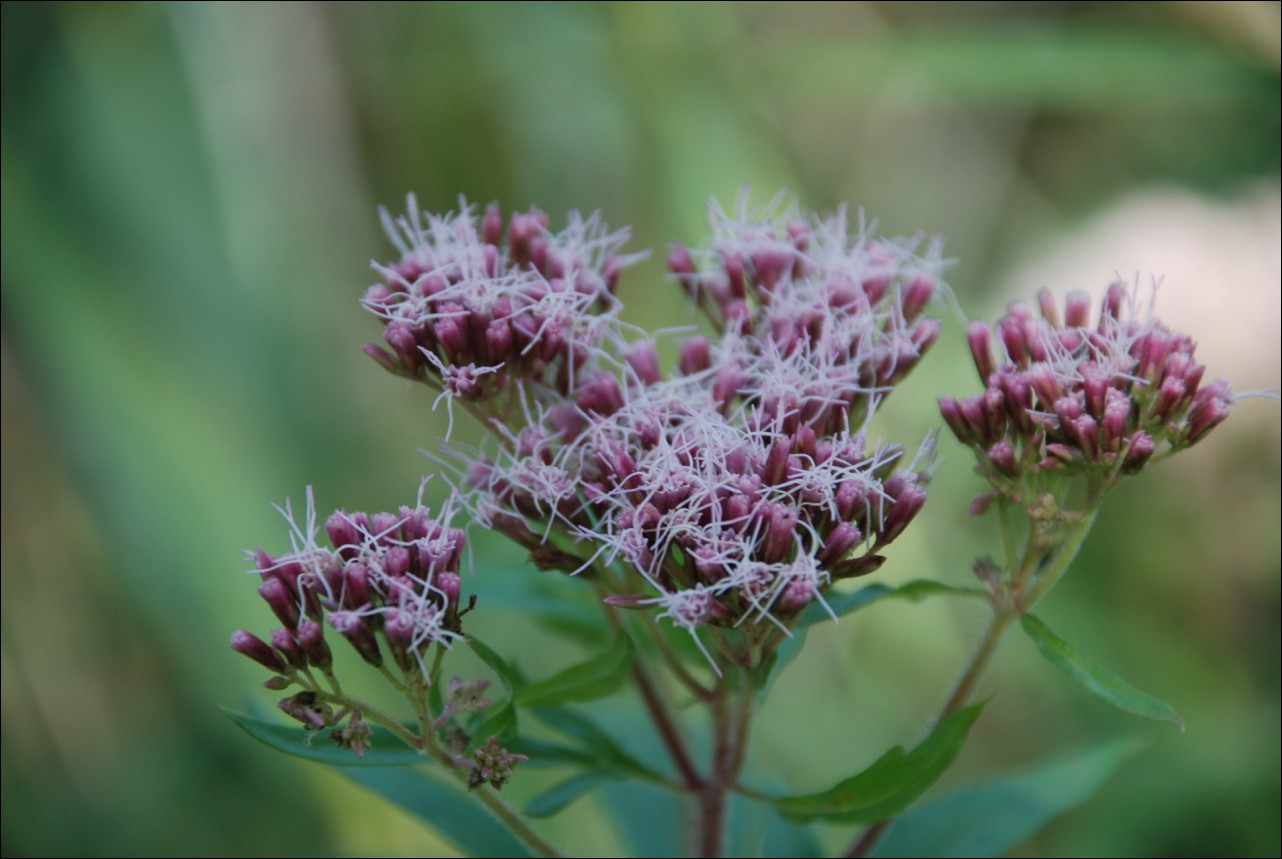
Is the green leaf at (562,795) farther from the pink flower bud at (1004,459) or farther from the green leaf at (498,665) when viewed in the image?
the pink flower bud at (1004,459)

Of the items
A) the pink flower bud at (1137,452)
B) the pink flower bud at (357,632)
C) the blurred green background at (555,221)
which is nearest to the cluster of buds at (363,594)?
the pink flower bud at (357,632)

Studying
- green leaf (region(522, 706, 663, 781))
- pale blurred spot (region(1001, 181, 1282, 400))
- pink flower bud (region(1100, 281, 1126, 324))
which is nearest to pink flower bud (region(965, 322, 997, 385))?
pink flower bud (region(1100, 281, 1126, 324))

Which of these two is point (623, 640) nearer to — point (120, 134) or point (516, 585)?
point (516, 585)

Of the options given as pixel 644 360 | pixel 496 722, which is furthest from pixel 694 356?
pixel 496 722

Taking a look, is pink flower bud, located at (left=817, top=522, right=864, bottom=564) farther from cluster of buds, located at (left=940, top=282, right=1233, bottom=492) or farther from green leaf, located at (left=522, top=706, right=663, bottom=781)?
green leaf, located at (left=522, top=706, right=663, bottom=781)

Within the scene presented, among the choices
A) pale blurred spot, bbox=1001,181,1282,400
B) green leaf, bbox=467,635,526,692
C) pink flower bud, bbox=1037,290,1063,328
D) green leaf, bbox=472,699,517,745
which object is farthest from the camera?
pale blurred spot, bbox=1001,181,1282,400

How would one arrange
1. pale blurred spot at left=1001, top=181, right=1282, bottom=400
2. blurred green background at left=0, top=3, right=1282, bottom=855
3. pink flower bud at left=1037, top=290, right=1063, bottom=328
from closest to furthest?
pink flower bud at left=1037, top=290, right=1063, bottom=328
blurred green background at left=0, top=3, right=1282, bottom=855
pale blurred spot at left=1001, top=181, right=1282, bottom=400

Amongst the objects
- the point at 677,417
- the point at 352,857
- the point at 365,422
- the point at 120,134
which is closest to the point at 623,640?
the point at 677,417

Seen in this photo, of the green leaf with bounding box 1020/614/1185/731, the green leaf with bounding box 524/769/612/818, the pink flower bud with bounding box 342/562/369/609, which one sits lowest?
the green leaf with bounding box 524/769/612/818
